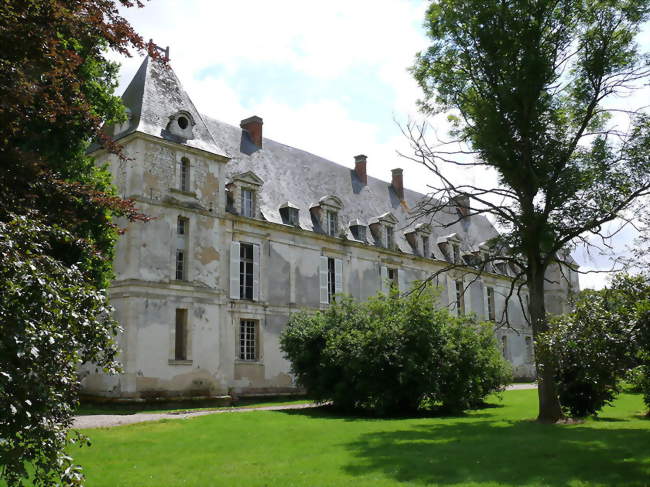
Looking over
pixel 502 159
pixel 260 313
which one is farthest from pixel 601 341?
pixel 260 313

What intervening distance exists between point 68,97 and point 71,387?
4.50 meters

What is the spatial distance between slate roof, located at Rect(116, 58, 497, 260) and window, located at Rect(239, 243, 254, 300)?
1.70 meters

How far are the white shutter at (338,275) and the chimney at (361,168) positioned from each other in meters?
7.61

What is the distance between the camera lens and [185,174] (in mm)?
22328

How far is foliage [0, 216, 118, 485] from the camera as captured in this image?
426cm

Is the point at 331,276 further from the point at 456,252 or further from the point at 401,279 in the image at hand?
the point at 456,252

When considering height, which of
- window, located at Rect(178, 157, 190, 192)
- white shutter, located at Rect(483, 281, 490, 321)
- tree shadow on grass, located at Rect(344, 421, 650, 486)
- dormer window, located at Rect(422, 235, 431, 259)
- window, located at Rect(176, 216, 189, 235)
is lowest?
tree shadow on grass, located at Rect(344, 421, 650, 486)

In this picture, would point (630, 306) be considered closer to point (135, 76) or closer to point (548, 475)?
point (548, 475)

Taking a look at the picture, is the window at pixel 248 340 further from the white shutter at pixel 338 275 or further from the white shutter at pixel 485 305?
the white shutter at pixel 485 305

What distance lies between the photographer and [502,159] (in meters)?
15.3

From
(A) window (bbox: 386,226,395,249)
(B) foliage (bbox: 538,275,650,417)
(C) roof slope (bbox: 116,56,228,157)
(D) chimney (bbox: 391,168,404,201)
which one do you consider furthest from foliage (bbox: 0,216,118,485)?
(D) chimney (bbox: 391,168,404,201)

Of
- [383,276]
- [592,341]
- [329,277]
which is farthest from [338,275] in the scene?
[592,341]

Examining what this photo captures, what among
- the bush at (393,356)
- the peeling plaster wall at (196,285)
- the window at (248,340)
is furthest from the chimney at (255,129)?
the bush at (393,356)

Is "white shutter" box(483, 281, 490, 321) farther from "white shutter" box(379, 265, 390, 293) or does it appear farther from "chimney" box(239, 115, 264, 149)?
"chimney" box(239, 115, 264, 149)
